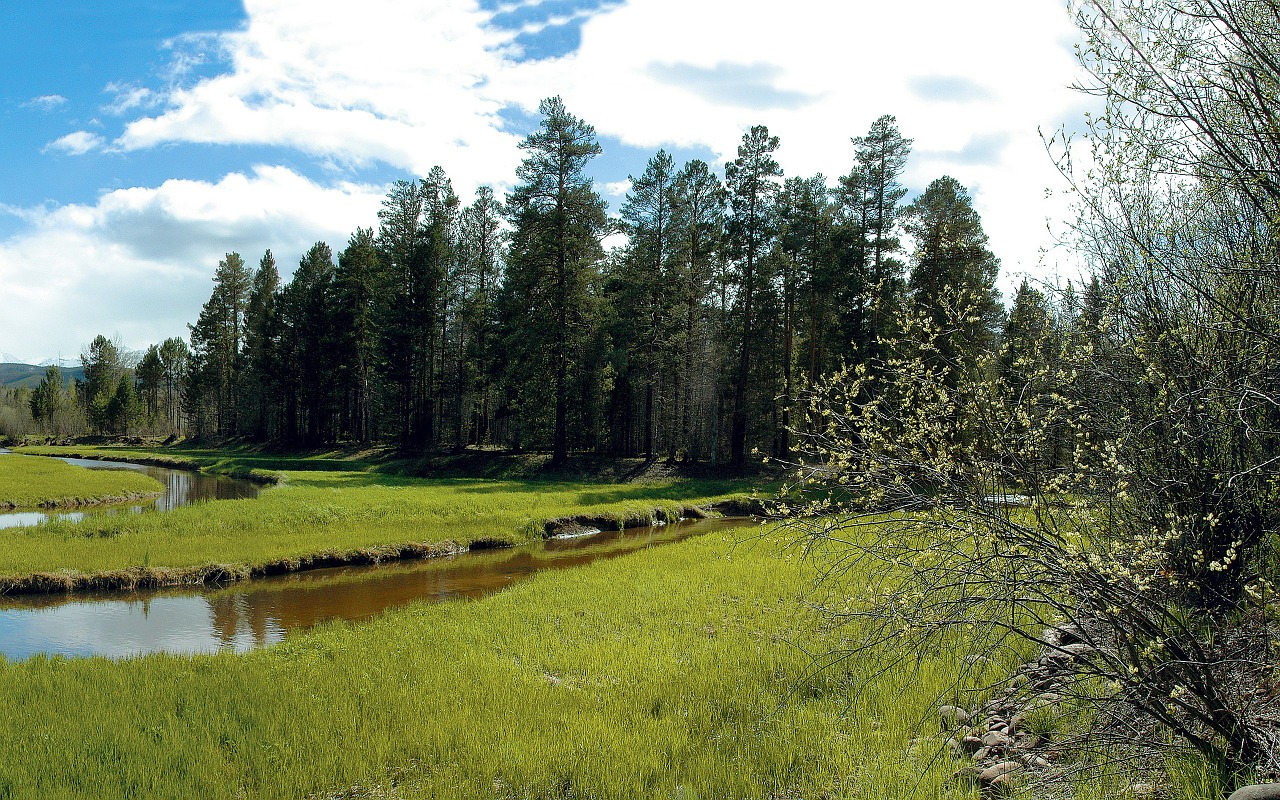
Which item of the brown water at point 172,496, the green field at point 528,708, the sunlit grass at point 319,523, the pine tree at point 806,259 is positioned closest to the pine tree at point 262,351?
the brown water at point 172,496

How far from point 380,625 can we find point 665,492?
1894 centimetres

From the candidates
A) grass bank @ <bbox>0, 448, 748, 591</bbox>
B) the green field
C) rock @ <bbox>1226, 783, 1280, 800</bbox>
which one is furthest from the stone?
grass bank @ <bbox>0, 448, 748, 591</bbox>

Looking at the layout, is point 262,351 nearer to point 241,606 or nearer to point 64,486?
point 64,486

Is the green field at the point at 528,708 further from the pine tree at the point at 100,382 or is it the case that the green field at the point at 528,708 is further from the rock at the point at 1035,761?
the pine tree at the point at 100,382

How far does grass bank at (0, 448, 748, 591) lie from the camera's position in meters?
14.8

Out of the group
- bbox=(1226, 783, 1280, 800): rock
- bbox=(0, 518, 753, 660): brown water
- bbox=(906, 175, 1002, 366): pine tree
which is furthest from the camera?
bbox=(906, 175, 1002, 366): pine tree

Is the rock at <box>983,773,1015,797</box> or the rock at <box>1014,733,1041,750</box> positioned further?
the rock at <box>1014,733,1041,750</box>

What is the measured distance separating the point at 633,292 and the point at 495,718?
31.1 metres

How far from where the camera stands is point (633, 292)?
36.5 metres

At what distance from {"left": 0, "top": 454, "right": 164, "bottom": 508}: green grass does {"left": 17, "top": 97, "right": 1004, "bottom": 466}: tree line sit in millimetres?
14148

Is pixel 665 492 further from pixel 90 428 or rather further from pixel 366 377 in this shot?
pixel 90 428

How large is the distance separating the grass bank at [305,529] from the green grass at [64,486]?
7506 mm

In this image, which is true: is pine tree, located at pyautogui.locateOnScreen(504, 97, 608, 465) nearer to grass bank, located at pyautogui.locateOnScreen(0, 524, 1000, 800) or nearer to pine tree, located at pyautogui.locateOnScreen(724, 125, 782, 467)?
pine tree, located at pyautogui.locateOnScreen(724, 125, 782, 467)

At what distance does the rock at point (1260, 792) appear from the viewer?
3.59 meters
